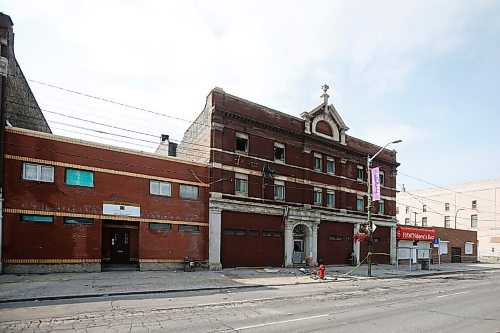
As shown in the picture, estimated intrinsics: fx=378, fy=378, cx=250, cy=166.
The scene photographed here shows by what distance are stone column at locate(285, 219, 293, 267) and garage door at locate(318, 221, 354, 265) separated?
337 cm

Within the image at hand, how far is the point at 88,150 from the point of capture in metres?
22.0

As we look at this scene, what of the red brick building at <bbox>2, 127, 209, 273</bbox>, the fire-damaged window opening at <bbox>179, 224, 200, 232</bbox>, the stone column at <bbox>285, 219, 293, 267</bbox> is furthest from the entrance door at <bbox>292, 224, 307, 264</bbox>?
the fire-damaged window opening at <bbox>179, 224, 200, 232</bbox>

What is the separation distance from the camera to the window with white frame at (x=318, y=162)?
32.6 meters

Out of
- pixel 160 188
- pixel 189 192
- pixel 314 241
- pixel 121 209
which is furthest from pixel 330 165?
pixel 121 209

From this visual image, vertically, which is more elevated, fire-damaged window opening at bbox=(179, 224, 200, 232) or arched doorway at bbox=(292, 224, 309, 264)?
fire-damaged window opening at bbox=(179, 224, 200, 232)

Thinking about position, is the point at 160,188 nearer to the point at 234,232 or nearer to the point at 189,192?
the point at 189,192

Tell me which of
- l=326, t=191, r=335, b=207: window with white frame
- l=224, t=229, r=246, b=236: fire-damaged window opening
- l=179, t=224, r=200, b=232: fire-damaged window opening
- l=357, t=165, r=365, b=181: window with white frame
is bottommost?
l=224, t=229, r=246, b=236: fire-damaged window opening

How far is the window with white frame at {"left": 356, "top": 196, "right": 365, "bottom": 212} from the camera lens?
3569 cm

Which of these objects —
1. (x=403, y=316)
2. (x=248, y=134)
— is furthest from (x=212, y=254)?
(x=403, y=316)

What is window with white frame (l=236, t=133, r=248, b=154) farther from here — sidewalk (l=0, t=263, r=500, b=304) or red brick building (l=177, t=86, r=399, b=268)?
sidewalk (l=0, t=263, r=500, b=304)

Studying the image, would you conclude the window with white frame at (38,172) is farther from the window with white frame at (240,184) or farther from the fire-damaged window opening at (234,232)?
the window with white frame at (240,184)

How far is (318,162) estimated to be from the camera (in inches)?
1298

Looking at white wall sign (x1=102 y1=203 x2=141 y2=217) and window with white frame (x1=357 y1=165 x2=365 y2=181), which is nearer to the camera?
white wall sign (x1=102 y1=203 x2=141 y2=217)

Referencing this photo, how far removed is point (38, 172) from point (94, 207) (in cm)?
348
